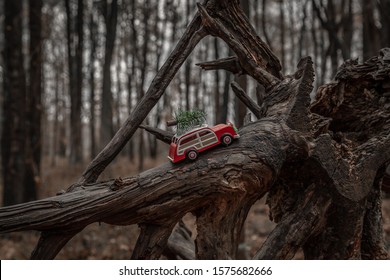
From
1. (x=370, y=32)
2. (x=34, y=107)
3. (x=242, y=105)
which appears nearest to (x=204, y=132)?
(x=242, y=105)

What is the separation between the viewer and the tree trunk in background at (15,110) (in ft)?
23.5

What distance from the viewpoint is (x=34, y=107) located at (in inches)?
297

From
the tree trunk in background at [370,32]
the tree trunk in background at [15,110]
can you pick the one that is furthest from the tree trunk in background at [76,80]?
the tree trunk in background at [370,32]

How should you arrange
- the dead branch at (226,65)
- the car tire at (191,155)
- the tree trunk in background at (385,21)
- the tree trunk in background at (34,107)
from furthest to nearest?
the tree trunk in background at (385,21) < the tree trunk in background at (34,107) < the dead branch at (226,65) < the car tire at (191,155)

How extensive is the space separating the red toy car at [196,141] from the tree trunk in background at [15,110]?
5.75 metres

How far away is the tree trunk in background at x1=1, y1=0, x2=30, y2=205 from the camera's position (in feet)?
23.5

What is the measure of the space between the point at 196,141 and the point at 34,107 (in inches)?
Answer: 242

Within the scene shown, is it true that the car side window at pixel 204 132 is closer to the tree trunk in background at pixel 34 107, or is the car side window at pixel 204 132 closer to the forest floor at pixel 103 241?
the forest floor at pixel 103 241

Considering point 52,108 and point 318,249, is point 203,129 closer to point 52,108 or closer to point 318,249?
point 318,249

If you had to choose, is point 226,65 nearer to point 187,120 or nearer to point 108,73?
point 187,120

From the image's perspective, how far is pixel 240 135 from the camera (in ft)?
8.26

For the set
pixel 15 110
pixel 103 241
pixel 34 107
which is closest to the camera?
pixel 103 241
